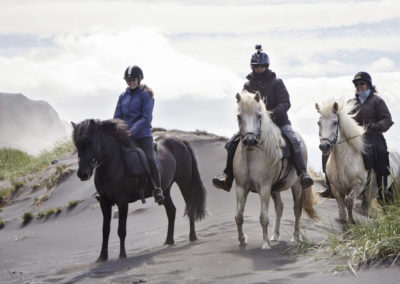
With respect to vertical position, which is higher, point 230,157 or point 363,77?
point 363,77

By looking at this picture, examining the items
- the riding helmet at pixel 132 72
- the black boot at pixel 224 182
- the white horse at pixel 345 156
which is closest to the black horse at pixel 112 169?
the riding helmet at pixel 132 72

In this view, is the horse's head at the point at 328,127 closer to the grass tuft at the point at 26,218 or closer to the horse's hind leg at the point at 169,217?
the horse's hind leg at the point at 169,217

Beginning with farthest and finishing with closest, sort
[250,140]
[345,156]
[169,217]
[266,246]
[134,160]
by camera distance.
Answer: [169,217] < [345,156] < [134,160] < [266,246] < [250,140]

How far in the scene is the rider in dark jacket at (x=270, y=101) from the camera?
10195mm

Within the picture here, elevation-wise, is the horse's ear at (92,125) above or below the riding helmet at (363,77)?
below

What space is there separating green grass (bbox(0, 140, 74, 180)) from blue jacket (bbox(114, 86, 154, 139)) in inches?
799

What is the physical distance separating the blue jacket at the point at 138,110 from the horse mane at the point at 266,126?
1.70m

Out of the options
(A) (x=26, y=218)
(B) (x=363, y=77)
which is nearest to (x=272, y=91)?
(B) (x=363, y=77)

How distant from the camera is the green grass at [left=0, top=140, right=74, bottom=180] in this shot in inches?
1216

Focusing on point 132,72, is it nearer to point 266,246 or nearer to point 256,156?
point 256,156

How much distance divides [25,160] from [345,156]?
25.8 metres

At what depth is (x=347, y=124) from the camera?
10.7 metres

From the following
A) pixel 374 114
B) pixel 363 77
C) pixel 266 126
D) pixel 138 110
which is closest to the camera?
pixel 266 126

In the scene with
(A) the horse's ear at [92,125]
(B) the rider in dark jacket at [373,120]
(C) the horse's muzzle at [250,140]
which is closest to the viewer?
(C) the horse's muzzle at [250,140]
